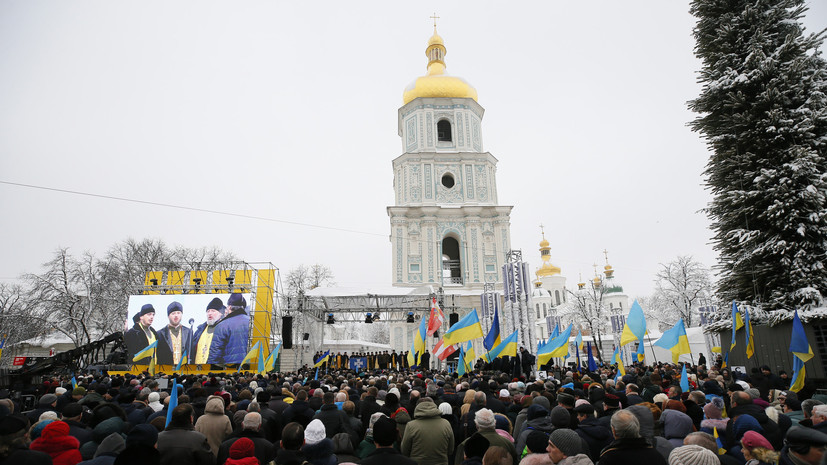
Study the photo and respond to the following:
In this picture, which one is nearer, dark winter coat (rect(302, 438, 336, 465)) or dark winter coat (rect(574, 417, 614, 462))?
dark winter coat (rect(302, 438, 336, 465))

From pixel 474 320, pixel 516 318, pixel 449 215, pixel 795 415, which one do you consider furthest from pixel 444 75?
pixel 795 415

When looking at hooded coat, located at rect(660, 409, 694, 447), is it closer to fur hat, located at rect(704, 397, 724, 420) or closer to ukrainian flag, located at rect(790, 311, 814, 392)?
fur hat, located at rect(704, 397, 724, 420)

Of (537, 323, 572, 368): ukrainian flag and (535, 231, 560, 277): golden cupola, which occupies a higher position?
(535, 231, 560, 277): golden cupola

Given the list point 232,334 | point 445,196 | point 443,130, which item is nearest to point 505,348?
point 232,334

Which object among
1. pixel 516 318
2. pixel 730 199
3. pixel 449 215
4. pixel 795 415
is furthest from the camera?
pixel 449 215

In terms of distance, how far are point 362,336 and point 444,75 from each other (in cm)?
6721

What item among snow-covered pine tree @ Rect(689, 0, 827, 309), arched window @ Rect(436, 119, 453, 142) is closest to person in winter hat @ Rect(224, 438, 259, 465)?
snow-covered pine tree @ Rect(689, 0, 827, 309)

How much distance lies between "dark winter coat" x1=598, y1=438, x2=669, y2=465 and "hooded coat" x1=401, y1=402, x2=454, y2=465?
1998 mm

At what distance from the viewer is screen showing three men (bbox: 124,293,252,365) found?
89.4ft

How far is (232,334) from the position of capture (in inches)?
1084

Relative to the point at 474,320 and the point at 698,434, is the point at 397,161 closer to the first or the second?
the point at 474,320

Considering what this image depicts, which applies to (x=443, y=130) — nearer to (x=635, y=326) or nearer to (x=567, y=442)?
(x=635, y=326)

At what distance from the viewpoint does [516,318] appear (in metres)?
22.7

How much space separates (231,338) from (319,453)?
25.1 metres
